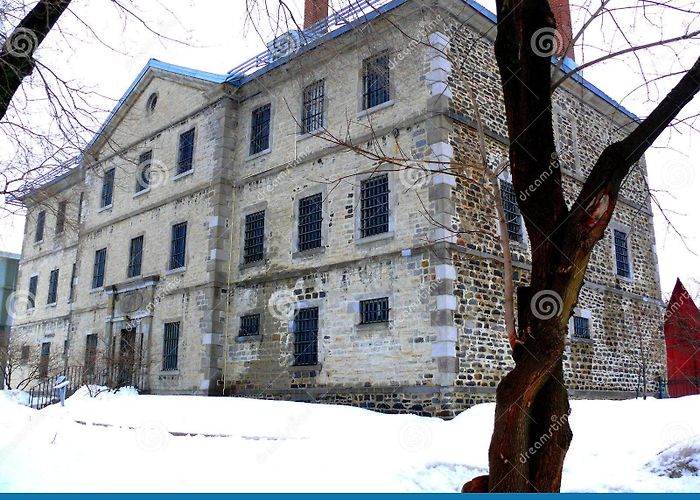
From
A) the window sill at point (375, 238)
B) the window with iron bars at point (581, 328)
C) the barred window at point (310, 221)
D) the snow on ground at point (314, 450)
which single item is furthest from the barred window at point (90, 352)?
the window with iron bars at point (581, 328)

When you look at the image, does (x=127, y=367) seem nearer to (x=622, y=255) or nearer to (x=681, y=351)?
(x=622, y=255)

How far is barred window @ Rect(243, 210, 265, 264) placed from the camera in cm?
1714

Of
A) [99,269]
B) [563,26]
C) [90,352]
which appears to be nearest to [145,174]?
[99,269]

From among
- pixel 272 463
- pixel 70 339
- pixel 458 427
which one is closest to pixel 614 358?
pixel 458 427

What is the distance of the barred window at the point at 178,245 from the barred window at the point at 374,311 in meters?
7.29

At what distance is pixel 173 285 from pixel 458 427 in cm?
1123

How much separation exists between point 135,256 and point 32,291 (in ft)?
35.8

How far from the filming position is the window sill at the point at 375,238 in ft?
45.4

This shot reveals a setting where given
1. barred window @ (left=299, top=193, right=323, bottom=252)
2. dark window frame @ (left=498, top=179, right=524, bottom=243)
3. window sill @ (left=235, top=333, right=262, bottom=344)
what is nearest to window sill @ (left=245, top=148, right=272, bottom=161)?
barred window @ (left=299, top=193, right=323, bottom=252)

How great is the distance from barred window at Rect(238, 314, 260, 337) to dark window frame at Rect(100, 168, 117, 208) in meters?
9.45

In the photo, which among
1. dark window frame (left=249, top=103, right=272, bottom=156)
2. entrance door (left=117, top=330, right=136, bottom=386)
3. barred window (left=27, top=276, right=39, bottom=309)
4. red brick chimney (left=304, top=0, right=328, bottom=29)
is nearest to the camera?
red brick chimney (left=304, top=0, right=328, bottom=29)

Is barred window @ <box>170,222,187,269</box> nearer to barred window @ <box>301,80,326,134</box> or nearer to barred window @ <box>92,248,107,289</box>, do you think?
barred window @ <box>92,248,107,289</box>

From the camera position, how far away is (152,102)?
22.2 m

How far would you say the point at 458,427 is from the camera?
35.2 ft
